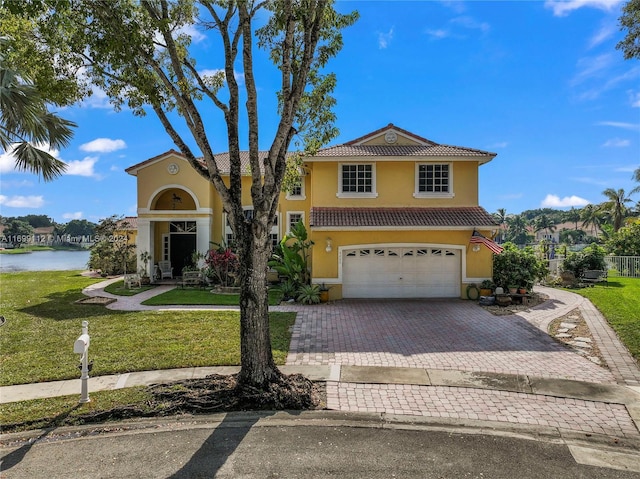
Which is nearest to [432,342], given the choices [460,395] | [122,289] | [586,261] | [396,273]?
[460,395]

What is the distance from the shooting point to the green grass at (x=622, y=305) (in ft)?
32.5

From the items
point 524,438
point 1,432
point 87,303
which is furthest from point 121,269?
point 524,438

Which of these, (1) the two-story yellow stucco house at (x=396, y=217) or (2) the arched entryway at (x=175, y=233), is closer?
(1) the two-story yellow stucco house at (x=396, y=217)

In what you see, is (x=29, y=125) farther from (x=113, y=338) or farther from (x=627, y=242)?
(x=627, y=242)

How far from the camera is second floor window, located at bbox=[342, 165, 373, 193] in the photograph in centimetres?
1630

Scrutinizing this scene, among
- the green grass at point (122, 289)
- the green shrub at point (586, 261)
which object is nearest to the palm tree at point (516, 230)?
the green shrub at point (586, 261)

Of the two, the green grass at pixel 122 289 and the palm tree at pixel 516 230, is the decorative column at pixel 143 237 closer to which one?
the green grass at pixel 122 289

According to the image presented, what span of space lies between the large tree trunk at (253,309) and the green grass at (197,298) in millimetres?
8153

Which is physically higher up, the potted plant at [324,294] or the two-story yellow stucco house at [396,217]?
the two-story yellow stucco house at [396,217]

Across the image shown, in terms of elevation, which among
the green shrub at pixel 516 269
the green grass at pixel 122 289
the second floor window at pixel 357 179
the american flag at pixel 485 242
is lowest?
the green grass at pixel 122 289

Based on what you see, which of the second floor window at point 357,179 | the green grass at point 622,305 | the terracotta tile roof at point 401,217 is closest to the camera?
the green grass at point 622,305

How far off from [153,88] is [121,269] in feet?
67.6

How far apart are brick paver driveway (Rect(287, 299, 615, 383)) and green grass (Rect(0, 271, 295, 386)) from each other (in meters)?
0.94

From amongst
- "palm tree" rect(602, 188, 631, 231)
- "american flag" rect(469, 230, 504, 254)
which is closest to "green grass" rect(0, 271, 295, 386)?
"american flag" rect(469, 230, 504, 254)
